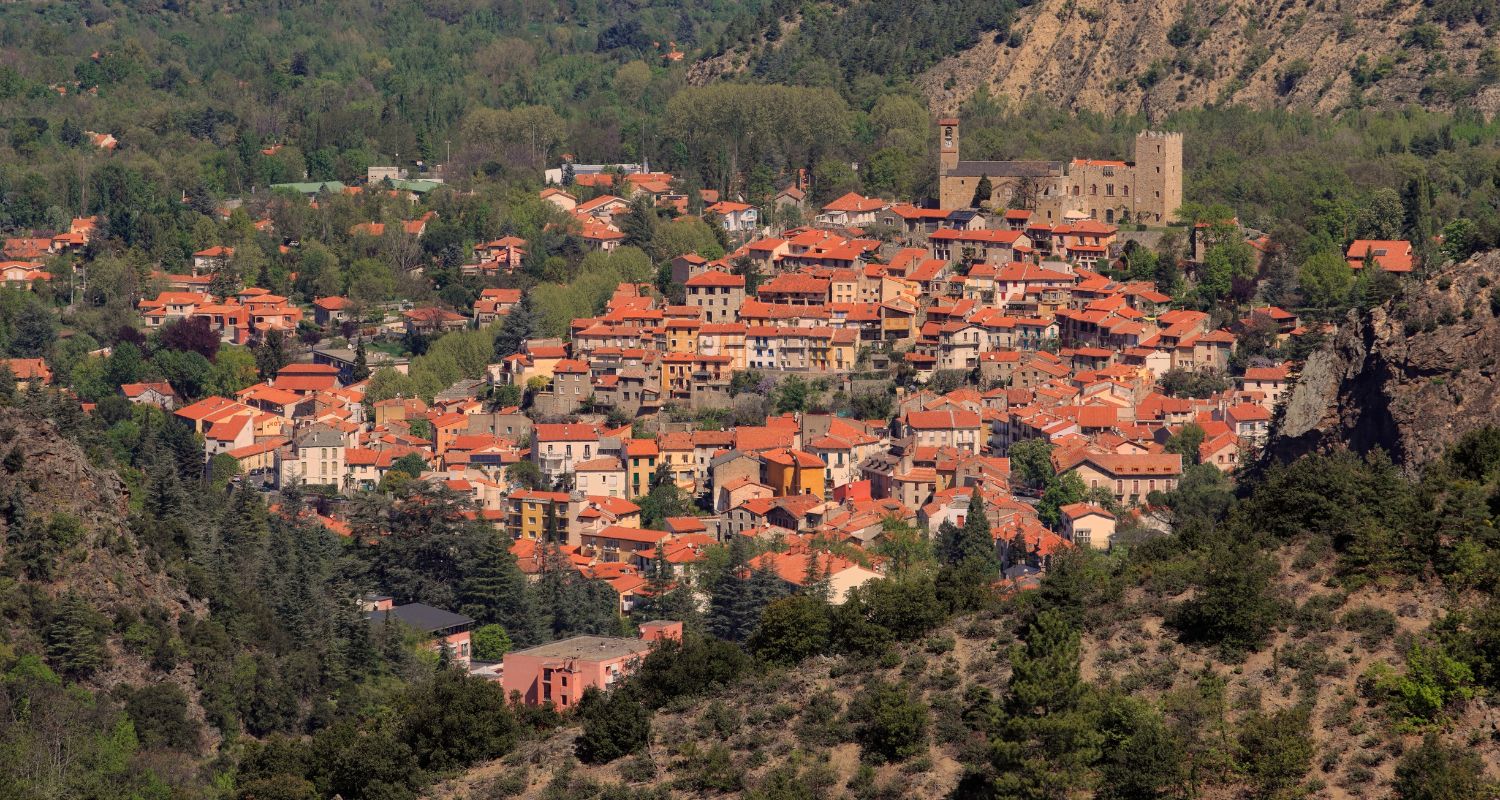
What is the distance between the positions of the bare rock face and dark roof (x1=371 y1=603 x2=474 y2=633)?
665 inches

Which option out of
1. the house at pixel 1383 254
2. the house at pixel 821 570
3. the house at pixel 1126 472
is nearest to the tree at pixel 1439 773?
the house at pixel 821 570

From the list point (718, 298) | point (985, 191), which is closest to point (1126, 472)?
point (718, 298)

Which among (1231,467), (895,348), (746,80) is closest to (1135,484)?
(1231,467)

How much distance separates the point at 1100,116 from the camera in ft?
321

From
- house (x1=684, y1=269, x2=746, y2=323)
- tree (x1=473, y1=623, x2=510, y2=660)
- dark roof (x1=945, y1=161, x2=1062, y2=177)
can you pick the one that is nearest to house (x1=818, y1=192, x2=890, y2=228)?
dark roof (x1=945, y1=161, x2=1062, y2=177)

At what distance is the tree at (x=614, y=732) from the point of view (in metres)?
28.2

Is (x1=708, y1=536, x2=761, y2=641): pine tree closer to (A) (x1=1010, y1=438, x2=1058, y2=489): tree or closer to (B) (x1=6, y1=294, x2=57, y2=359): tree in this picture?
(A) (x1=1010, y1=438, x2=1058, y2=489): tree

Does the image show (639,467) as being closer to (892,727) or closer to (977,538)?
(977,538)

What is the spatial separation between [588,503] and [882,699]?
3005 centimetres

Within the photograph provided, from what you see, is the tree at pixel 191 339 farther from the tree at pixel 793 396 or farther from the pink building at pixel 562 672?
the pink building at pixel 562 672

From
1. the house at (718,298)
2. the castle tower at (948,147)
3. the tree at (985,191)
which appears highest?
the castle tower at (948,147)

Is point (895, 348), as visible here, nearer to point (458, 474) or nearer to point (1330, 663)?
point (458, 474)

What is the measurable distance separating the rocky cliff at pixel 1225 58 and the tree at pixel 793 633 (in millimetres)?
66689

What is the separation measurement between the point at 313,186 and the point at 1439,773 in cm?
7622
